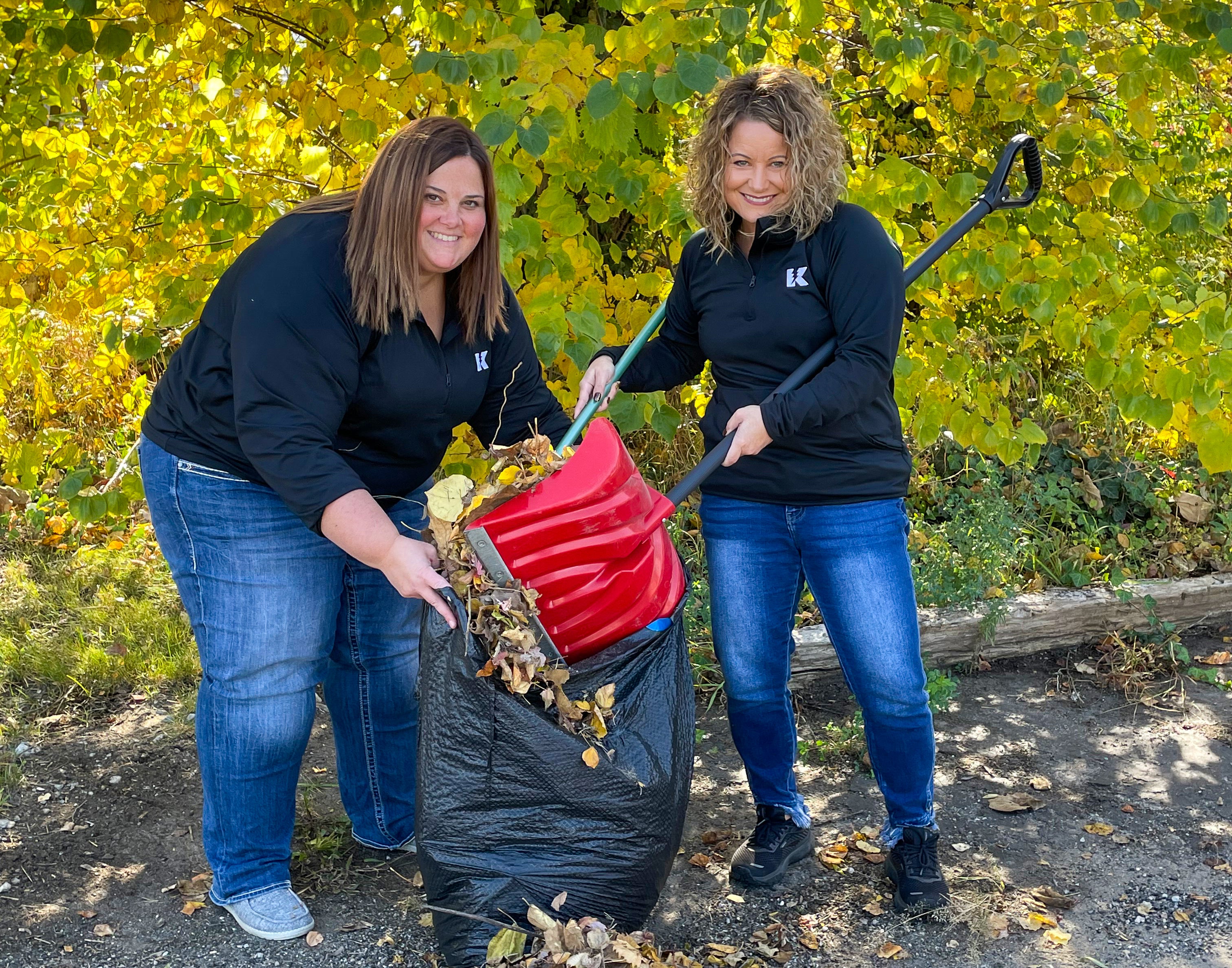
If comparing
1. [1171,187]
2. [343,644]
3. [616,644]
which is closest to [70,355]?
[343,644]

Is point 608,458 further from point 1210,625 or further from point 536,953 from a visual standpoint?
point 1210,625

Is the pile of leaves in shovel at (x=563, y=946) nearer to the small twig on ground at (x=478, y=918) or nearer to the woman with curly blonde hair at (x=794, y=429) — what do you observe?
the small twig on ground at (x=478, y=918)

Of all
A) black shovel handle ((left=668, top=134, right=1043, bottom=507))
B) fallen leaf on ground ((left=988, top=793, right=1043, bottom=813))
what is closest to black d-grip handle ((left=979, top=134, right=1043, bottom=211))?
black shovel handle ((left=668, top=134, right=1043, bottom=507))

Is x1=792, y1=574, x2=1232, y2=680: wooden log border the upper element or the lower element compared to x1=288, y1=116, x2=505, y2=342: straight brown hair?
lower

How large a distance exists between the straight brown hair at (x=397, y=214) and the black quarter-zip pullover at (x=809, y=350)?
0.52 meters

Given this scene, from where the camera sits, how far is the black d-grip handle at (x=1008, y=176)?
2459mm

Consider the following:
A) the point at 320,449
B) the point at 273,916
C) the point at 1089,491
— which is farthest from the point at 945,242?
the point at 1089,491

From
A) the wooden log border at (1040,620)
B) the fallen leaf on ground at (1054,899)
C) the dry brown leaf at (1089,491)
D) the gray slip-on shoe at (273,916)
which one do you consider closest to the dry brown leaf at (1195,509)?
the dry brown leaf at (1089,491)

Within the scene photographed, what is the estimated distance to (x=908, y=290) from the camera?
9.50 feet

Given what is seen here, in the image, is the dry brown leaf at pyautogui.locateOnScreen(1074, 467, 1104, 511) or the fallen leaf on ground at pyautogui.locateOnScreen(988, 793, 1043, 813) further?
the dry brown leaf at pyautogui.locateOnScreen(1074, 467, 1104, 511)

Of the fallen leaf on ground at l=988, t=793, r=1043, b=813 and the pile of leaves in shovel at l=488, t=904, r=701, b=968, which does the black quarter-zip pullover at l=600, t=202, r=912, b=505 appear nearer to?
the pile of leaves in shovel at l=488, t=904, r=701, b=968

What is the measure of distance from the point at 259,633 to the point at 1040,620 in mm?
2589

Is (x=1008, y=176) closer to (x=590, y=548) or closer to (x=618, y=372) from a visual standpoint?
(x=618, y=372)

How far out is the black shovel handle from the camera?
2180 mm
